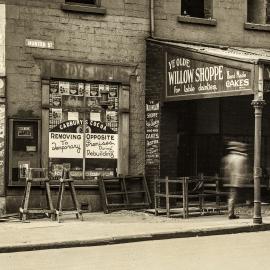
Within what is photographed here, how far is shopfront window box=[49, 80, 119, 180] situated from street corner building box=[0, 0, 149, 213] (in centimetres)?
2

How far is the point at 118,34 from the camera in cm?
1678

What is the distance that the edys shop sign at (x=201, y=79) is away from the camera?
47.4 ft

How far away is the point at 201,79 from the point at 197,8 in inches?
133

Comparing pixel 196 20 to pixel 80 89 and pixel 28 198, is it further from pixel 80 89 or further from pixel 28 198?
pixel 28 198

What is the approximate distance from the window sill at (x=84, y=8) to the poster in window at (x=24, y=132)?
9.52ft

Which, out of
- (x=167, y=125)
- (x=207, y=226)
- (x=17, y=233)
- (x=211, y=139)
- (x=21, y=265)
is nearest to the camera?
(x=21, y=265)

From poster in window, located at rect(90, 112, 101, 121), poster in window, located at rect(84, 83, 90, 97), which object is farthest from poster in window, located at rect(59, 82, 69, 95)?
poster in window, located at rect(90, 112, 101, 121)

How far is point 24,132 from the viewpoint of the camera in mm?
15656

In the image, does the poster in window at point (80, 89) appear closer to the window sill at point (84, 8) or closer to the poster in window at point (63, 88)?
the poster in window at point (63, 88)

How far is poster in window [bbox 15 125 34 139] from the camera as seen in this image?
15.6m

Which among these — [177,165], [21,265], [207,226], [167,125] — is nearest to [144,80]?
[167,125]

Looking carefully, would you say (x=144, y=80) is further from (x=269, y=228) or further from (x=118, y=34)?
(x=269, y=228)

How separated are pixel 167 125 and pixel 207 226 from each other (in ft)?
13.6

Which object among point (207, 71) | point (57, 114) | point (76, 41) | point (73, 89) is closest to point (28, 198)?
point (57, 114)
